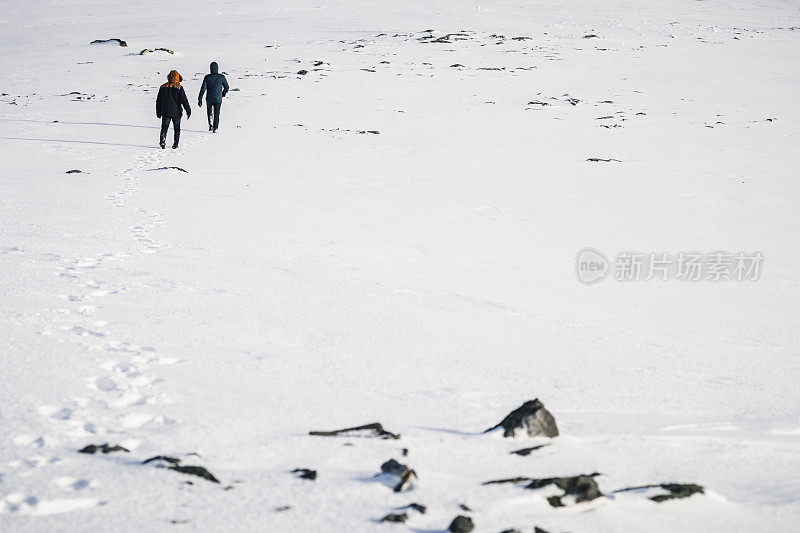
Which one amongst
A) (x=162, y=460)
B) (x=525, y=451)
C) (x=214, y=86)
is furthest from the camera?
(x=214, y=86)

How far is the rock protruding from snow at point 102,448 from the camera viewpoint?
2.97 meters

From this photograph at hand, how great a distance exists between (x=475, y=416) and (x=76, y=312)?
2.96 m

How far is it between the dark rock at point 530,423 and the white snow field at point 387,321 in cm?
8

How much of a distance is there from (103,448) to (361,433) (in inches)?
46.1

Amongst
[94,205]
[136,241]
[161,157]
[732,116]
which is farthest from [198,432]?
[732,116]

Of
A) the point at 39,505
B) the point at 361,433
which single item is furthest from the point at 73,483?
the point at 361,433

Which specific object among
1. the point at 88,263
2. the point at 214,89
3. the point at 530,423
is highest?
the point at 214,89

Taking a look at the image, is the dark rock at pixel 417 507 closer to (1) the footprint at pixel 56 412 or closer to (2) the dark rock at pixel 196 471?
(2) the dark rock at pixel 196 471

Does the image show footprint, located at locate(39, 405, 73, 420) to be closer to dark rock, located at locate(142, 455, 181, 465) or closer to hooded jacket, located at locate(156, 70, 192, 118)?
dark rock, located at locate(142, 455, 181, 465)

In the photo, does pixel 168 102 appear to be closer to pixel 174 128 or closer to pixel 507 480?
pixel 174 128

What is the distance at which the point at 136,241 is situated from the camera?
22.8 ft

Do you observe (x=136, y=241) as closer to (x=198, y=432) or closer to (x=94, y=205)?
(x=94, y=205)

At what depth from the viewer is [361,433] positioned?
335cm

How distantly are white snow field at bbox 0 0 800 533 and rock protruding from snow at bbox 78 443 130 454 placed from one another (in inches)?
2.1
